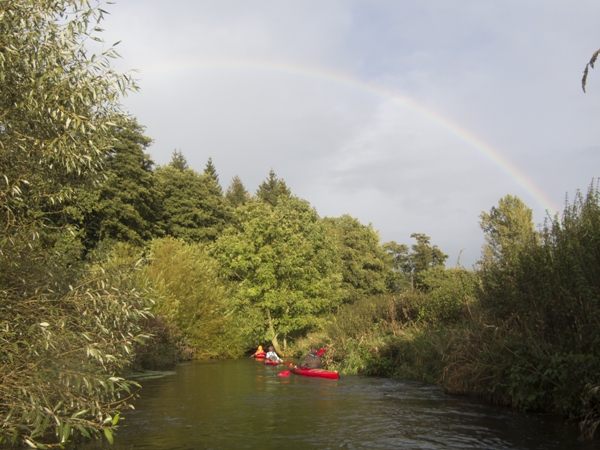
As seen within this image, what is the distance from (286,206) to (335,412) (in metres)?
39.6

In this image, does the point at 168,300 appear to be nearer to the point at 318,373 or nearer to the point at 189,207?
the point at 318,373

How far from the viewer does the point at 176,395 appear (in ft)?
66.8

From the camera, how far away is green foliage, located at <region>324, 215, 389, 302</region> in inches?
2381

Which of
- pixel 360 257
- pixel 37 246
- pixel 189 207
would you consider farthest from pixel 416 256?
pixel 37 246

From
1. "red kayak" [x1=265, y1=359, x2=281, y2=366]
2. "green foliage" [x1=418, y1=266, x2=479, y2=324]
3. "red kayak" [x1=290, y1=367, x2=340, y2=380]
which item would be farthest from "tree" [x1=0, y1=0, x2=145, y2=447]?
"red kayak" [x1=265, y1=359, x2=281, y2=366]

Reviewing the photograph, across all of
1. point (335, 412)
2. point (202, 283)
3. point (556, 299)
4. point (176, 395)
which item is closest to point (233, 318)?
Answer: point (202, 283)

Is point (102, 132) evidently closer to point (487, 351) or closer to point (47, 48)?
point (47, 48)

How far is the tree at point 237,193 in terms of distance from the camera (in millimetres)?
85169

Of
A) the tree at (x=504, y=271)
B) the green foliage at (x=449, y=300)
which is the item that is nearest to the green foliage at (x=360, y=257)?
the green foliage at (x=449, y=300)

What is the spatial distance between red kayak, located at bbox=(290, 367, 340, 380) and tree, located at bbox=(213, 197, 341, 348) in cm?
1330

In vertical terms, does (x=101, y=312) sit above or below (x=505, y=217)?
below

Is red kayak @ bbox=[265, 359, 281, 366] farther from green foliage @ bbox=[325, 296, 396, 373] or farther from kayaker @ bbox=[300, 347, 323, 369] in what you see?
kayaker @ bbox=[300, 347, 323, 369]

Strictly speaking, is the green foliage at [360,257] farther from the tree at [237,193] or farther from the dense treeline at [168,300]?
the tree at [237,193]

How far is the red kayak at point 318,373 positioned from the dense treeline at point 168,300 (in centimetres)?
243
